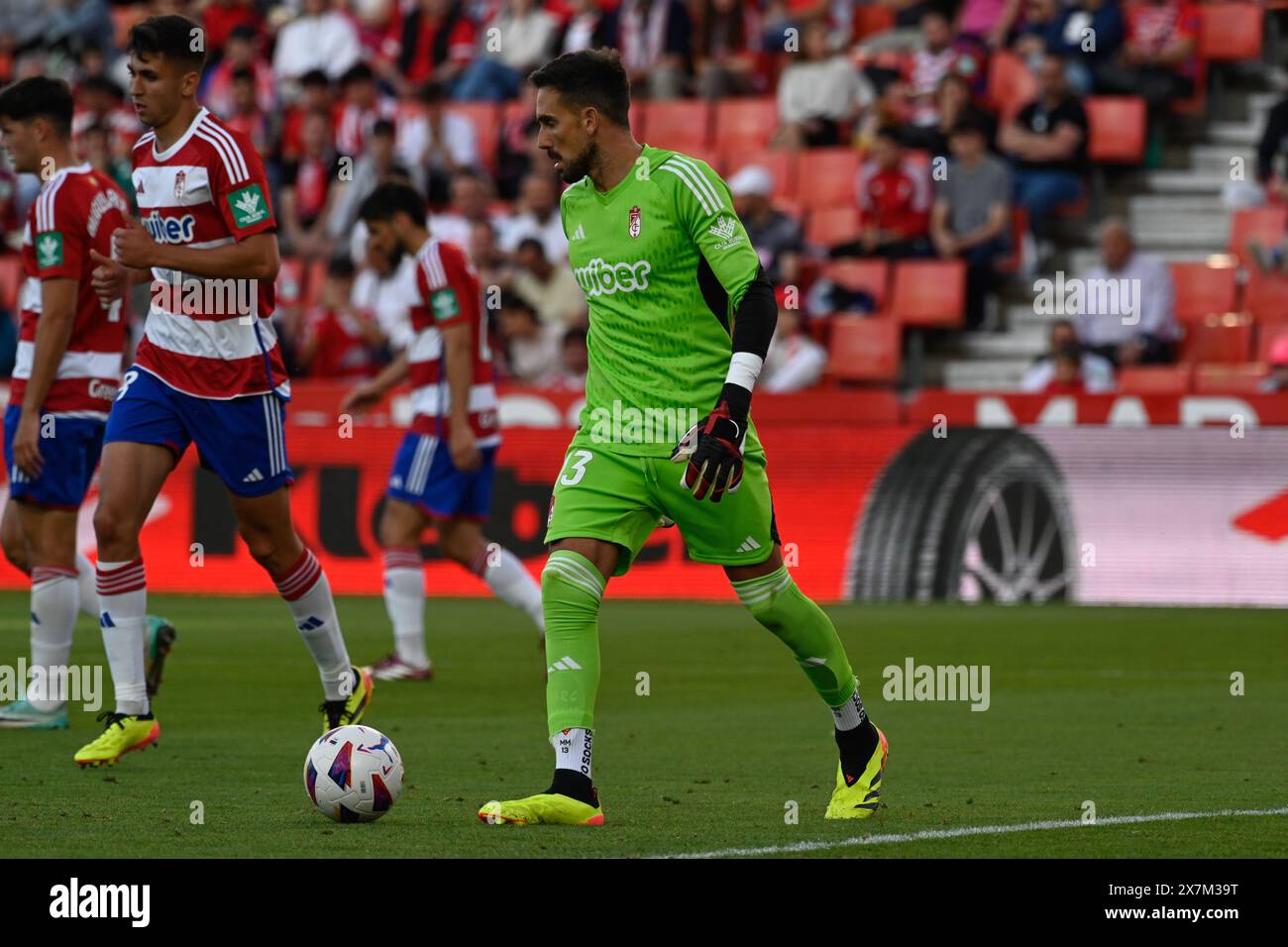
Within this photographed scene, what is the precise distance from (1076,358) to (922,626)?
4043 mm

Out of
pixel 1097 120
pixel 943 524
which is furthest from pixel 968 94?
pixel 943 524

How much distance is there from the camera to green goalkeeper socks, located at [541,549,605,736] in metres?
6.84

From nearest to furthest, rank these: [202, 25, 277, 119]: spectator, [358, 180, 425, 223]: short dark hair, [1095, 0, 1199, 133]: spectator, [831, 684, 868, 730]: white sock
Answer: [831, 684, 868, 730]: white sock → [358, 180, 425, 223]: short dark hair → [1095, 0, 1199, 133]: spectator → [202, 25, 277, 119]: spectator

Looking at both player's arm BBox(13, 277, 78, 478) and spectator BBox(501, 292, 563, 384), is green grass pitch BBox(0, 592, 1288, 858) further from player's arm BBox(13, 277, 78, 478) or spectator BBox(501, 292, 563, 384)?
spectator BBox(501, 292, 563, 384)

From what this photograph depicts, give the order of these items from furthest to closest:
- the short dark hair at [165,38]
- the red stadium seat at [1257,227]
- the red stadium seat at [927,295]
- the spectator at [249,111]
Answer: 1. the spectator at [249,111]
2. the red stadium seat at [927,295]
3. the red stadium seat at [1257,227]
4. the short dark hair at [165,38]

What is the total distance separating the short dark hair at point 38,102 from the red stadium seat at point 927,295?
1122 cm

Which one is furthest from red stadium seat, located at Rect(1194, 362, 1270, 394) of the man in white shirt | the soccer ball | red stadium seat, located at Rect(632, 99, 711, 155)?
the soccer ball

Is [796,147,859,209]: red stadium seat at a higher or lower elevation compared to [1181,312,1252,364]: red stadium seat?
higher

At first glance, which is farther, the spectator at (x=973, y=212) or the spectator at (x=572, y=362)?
the spectator at (x=973, y=212)

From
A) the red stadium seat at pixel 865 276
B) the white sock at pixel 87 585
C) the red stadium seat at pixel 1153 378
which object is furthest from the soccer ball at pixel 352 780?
the red stadium seat at pixel 865 276

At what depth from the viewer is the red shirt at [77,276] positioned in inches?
376

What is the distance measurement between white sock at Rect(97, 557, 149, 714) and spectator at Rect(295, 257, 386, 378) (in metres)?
11.9

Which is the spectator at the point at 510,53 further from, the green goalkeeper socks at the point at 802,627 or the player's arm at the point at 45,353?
the green goalkeeper socks at the point at 802,627
